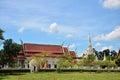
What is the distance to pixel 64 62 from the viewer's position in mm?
73125

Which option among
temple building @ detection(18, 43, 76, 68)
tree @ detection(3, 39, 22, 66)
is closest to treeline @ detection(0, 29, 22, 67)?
tree @ detection(3, 39, 22, 66)

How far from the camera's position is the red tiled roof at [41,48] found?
262 ft

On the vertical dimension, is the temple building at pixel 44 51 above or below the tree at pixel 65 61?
above

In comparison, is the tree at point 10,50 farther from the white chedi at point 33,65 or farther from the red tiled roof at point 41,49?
the red tiled roof at point 41,49

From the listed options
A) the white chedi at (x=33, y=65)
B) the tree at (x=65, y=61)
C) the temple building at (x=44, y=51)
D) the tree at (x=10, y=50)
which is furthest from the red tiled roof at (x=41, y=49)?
the tree at (x=10, y=50)

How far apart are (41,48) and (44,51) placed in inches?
176

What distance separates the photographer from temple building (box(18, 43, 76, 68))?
7862 centimetres

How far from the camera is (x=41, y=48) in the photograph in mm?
81312

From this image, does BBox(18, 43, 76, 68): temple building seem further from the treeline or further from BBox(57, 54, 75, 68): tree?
the treeline

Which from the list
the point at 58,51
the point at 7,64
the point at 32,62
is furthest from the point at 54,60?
the point at 7,64

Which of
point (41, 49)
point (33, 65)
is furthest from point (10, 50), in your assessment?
point (41, 49)

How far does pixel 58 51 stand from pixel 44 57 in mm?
9893

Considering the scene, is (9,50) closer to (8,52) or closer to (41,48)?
(8,52)

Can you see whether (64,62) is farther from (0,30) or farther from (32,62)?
(0,30)
